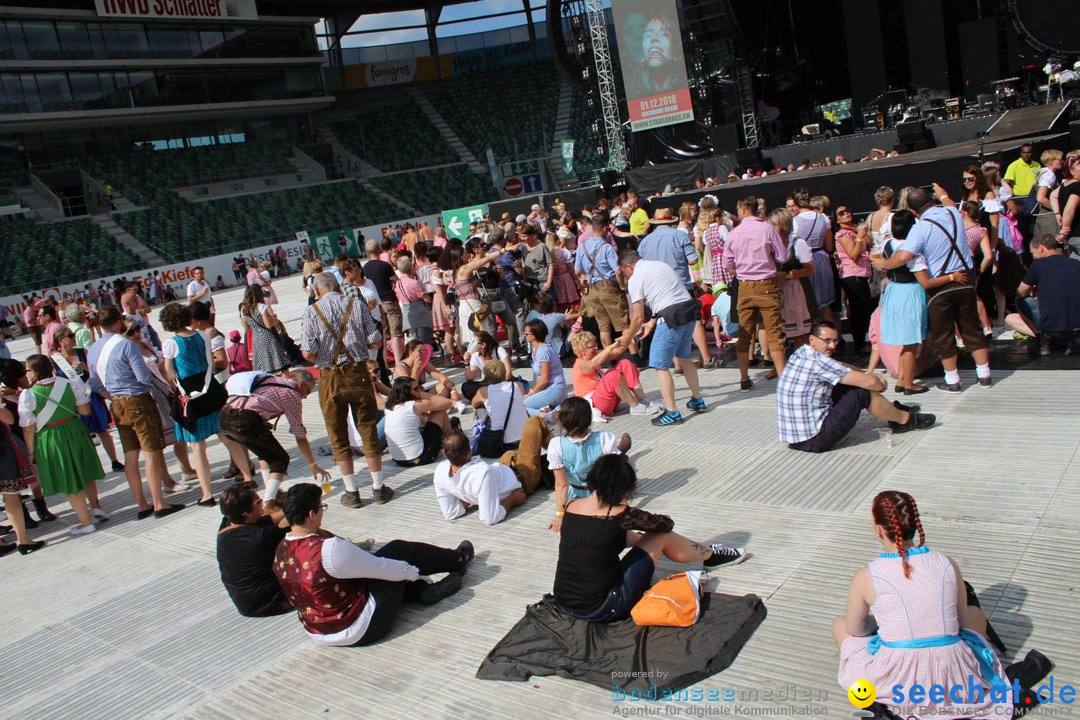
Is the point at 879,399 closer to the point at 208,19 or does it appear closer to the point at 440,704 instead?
the point at 440,704

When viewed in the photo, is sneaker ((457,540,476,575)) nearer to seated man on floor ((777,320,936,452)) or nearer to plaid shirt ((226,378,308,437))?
plaid shirt ((226,378,308,437))

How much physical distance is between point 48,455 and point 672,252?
5.76m

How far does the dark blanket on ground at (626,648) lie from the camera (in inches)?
145

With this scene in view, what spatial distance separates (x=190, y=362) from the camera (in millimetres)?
7031

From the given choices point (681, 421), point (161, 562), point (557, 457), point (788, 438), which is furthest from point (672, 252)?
point (161, 562)

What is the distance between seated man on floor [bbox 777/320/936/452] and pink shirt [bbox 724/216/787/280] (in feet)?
4.69

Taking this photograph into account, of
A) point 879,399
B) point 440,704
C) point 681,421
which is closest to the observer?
point 440,704

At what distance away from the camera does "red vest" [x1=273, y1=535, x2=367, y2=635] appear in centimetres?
428

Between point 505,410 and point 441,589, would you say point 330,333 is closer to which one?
point 505,410

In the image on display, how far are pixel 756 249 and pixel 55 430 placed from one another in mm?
5891

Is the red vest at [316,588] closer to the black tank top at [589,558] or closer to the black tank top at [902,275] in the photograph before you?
the black tank top at [589,558]

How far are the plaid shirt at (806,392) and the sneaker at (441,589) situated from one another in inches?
103

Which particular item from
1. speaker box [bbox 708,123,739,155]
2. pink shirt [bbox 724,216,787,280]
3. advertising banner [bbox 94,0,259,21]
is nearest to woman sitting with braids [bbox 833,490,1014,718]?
pink shirt [bbox 724,216,787,280]

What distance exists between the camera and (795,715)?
3.31 m
